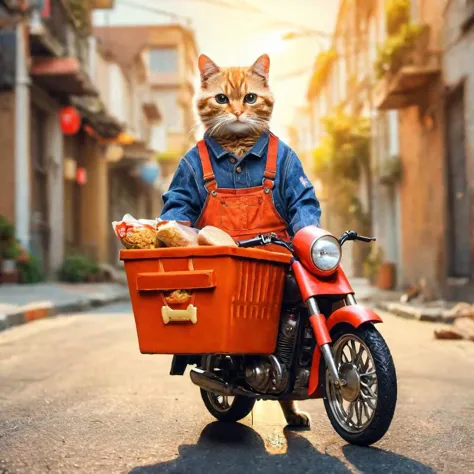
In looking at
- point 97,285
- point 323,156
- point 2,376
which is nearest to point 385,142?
point 323,156

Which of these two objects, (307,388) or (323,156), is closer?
(307,388)

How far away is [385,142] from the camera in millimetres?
22188

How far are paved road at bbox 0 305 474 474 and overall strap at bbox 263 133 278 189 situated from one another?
1153 mm

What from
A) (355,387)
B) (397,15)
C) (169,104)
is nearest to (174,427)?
(355,387)

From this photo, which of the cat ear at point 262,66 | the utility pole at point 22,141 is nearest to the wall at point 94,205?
the utility pole at point 22,141

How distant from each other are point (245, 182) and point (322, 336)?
2.80 feet

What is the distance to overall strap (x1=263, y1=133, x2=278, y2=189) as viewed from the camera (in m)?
3.71

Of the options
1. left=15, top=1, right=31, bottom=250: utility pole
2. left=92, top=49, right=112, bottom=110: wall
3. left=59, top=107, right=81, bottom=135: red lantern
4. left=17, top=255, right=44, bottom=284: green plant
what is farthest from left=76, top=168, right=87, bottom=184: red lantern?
left=17, top=255, right=44, bottom=284: green plant

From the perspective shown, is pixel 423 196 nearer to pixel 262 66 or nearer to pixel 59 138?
pixel 59 138

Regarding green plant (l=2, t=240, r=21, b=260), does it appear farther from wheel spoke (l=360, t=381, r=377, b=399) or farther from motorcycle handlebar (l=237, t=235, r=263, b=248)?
wheel spoke (l=360, t=381, r=377, b=399)

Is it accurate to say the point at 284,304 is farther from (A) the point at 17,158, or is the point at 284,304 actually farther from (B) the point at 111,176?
(B) the point at 111,176

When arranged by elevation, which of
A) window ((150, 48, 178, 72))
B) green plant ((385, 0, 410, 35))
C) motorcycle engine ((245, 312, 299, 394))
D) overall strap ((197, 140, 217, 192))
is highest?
window ((150, 48, 178, 72))

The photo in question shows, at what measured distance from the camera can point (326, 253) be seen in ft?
11.0

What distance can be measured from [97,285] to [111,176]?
1237cm
